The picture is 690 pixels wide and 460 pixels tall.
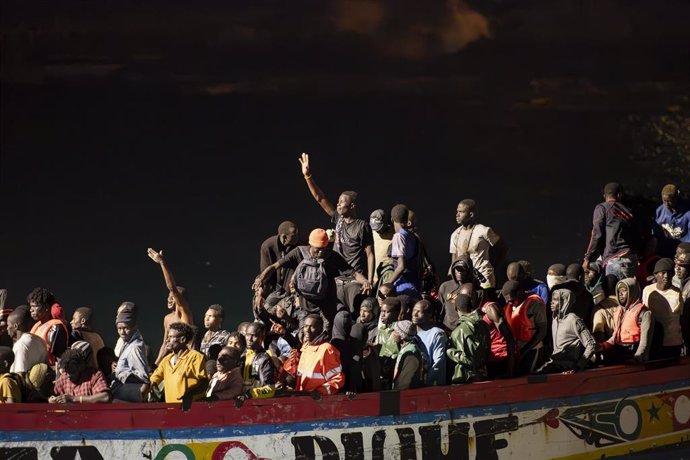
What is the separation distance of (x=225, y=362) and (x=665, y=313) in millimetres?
3544

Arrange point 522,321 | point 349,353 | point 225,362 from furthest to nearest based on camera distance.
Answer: point 522,321
point 349,353
point 225,362

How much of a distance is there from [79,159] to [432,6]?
503cm

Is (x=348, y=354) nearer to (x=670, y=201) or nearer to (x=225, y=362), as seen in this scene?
(x=225, y=362)

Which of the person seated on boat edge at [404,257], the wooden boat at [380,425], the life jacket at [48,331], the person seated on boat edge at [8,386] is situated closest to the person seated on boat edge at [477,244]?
the person seated on boat edge at [404,257]

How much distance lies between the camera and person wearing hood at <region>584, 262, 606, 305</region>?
11539mm

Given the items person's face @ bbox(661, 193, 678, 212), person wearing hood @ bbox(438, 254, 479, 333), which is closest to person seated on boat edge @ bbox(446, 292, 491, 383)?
person wearing hood @ bbox(438, 254, 479, 333)

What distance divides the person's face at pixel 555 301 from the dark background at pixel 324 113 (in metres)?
7.48

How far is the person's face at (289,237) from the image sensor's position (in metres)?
11.9

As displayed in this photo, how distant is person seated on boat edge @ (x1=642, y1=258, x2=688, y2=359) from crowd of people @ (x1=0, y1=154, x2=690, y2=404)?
0.04 feet

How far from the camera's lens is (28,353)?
402 inches

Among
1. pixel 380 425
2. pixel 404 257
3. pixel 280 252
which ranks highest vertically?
Answer: pixel 280 252

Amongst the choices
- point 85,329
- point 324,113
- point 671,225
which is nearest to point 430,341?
point 85,329

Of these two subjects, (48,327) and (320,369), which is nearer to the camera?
(320,369)

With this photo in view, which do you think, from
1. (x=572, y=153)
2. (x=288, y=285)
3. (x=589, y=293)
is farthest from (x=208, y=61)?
(x=589, y=293)
